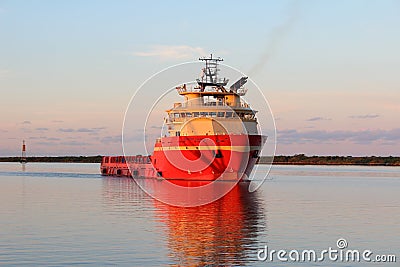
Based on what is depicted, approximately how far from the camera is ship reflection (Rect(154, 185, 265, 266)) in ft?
77.7

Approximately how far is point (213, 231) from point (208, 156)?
106 feet

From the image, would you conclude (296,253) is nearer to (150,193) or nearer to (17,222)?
(17,222)

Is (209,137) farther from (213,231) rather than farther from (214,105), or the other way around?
(213,231)

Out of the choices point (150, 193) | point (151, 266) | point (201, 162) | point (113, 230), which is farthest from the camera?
point (201, 162)

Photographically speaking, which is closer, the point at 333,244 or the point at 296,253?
the point at 296,253

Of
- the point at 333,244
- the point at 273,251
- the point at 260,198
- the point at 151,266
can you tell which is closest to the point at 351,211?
the point at 260,198

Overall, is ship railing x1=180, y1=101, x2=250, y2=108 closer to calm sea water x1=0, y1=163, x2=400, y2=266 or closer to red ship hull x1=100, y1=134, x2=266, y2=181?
red ship hull x1=100, y1=134, x2=266, y2=181

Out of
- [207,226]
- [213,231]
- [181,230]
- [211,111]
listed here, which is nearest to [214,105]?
[211,111]

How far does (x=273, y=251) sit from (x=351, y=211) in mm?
16963

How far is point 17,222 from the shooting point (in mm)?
33688

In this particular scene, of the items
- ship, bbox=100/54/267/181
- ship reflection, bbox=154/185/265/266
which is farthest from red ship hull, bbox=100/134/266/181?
ship reflection, bbox=154/185/265/266

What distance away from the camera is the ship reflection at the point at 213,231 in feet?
77.7

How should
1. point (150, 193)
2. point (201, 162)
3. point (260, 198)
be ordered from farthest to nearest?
point (201, 162)
point (150, 193)
point (260, 198)

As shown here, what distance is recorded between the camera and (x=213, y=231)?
99.2 feet
